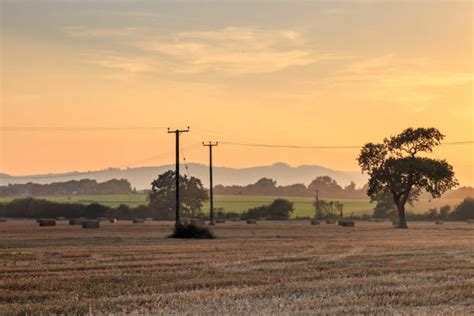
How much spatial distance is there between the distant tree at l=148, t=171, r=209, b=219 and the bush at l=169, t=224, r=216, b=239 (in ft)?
280

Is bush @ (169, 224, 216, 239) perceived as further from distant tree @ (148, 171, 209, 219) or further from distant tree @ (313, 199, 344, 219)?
distant tree @ (313, 199, 344, 219)

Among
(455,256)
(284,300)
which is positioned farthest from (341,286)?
(455,256)

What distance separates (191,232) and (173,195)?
89735mm

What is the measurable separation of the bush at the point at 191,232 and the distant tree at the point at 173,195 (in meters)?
85.3

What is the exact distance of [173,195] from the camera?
14412 centimetres

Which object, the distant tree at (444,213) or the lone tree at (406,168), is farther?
the distant tree at (444,213)

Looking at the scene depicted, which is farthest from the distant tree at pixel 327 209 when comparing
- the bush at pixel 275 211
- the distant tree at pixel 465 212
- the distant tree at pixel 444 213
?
the distant tree at pixel 465 212

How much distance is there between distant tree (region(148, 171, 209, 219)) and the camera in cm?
14238

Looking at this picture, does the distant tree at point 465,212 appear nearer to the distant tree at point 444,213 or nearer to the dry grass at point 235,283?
the distant tree at point 444,213

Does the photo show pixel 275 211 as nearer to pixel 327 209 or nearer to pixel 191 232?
pixel 327 209

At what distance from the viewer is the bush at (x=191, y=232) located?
5447 centimetres

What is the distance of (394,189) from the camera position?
88000 mm

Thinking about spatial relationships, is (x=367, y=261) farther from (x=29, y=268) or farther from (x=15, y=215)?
(x=15, y=215)

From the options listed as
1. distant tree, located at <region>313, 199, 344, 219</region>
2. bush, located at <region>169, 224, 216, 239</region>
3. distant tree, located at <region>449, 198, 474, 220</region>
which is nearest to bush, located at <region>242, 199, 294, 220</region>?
distant tree, located at <region>313, 199, 344, 219</region>
